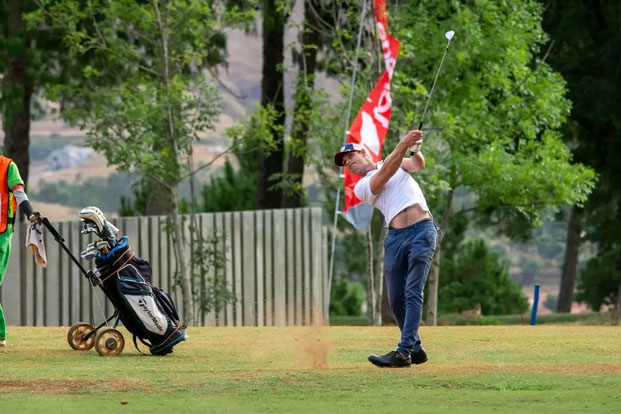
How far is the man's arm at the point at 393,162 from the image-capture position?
33.6 ft

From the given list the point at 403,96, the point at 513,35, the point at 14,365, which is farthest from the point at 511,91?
the point at 14,365

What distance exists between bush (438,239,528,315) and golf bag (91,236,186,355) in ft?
94.6

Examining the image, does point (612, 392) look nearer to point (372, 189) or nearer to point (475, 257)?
point (372, 189)

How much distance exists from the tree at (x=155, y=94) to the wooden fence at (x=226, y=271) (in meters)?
0.57

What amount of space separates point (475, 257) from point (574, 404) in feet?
112

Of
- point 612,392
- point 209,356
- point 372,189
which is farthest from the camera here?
point 209,356

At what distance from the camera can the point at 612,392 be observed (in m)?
9.19

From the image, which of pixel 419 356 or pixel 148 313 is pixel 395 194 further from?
pixel 148 313

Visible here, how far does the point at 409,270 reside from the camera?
10828 mm

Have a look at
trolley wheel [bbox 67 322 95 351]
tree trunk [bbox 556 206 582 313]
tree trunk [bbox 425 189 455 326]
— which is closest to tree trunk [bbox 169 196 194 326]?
tree trunk [bbox 425 189 455 326]

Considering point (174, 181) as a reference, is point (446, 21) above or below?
above

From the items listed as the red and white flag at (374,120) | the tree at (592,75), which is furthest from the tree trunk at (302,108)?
the tree at (592,75)

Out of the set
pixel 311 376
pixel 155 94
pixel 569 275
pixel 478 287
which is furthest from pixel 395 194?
pixel 569 275

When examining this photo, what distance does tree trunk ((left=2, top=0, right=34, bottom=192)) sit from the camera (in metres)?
26.2
